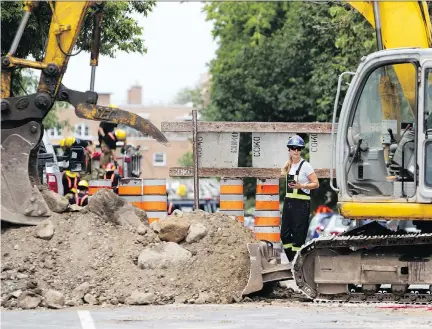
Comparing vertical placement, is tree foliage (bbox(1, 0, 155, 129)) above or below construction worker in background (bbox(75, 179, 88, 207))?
above

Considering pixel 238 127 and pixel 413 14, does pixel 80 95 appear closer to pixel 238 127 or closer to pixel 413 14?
pixel 238 127

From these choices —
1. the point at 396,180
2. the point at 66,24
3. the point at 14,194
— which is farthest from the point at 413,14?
the point at 14,194

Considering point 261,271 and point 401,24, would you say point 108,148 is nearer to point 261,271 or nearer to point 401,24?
point 261,271

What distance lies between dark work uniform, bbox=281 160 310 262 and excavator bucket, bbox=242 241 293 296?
461 millimetres

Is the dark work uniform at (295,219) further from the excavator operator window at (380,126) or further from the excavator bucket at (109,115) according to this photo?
the excavator bucket at (109,115)

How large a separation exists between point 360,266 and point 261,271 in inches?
56.6

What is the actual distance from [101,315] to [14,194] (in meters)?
2.90

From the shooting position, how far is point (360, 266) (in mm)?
14906

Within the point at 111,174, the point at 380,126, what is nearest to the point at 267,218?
the point at 380,126

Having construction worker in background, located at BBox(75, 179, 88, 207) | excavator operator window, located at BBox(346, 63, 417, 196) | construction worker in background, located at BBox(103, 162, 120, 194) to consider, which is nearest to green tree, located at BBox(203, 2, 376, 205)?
construction worker in background, located at BBox(103, 162, 120, 194)

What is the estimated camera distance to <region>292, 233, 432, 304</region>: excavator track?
14.6 meters

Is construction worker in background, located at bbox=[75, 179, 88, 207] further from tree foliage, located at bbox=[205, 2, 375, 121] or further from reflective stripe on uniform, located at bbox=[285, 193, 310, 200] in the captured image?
A: tree foliage, located at bbox=[205, 2, 375, 121]

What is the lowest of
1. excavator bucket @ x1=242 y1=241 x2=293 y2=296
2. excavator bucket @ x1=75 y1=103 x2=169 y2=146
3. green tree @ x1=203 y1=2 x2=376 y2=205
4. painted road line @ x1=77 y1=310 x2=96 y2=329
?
painted road line @ x1=77 y1=310 x2=96 y2=329

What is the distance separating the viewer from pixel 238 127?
19.2 m
